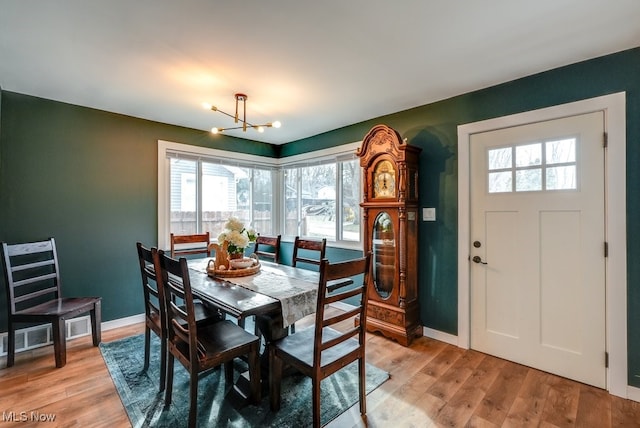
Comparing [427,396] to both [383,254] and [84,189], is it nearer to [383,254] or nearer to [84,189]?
[383,254]

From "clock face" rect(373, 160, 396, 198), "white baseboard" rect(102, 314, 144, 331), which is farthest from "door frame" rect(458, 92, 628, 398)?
"white baseboard" rect(102, 314, 144, 331)

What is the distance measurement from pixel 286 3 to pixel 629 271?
2.78m

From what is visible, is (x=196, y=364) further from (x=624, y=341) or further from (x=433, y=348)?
(x=624, y=341)

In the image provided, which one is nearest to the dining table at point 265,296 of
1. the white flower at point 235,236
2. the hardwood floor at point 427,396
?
the white flower at point 235,236

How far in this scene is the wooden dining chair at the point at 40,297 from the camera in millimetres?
2361

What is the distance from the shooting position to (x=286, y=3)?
155 centimetres

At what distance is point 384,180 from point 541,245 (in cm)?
144

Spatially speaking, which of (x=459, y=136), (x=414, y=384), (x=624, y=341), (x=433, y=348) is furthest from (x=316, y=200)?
→ (x=624, y=341)

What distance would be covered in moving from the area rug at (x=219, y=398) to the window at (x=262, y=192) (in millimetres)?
1642

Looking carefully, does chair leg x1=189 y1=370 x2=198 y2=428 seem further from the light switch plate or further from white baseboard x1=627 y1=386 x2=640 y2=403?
white baseboard x1=627 y1=386 x2=640 y2=403

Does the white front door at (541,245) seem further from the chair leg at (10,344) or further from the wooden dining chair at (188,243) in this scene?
the chair leg at (10,344)

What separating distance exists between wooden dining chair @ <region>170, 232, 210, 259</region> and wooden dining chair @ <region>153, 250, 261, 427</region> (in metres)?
1.33

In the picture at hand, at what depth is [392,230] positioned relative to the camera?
296cm

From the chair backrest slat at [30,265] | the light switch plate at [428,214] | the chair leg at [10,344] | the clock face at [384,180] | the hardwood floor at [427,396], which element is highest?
the clock face at [384,180]
